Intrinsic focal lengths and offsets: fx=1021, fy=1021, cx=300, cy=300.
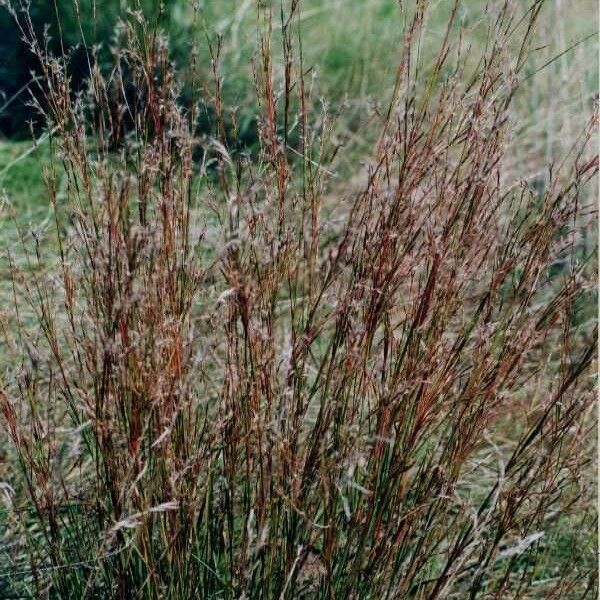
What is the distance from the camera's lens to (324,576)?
184cm

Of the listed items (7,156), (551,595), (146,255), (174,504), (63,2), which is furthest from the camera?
(63,2)

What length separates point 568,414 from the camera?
173 centimetres

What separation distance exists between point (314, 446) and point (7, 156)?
3493mm

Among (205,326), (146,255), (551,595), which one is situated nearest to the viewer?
(146,255)

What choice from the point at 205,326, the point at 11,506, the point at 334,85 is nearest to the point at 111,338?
the point at 205,326

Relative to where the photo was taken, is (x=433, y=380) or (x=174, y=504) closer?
(x=174, y=504)

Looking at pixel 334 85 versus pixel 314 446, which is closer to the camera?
pixel 314 446

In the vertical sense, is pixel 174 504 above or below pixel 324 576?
above

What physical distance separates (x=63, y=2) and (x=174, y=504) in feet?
14.9

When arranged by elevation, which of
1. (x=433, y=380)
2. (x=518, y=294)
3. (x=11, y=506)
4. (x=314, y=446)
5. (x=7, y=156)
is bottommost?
(x=7, y=156)

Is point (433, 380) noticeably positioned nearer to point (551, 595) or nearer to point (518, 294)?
point (518, 294)

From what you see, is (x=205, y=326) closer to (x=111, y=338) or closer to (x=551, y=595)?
(x=111, y=338)

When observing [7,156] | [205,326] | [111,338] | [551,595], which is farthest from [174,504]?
[7,156]

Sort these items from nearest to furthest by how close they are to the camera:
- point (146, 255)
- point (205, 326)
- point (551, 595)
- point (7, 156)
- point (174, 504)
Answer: point (174, 504)
point (146, 255)
point (205, 326)
point (551, 595)
point (7, 156)
